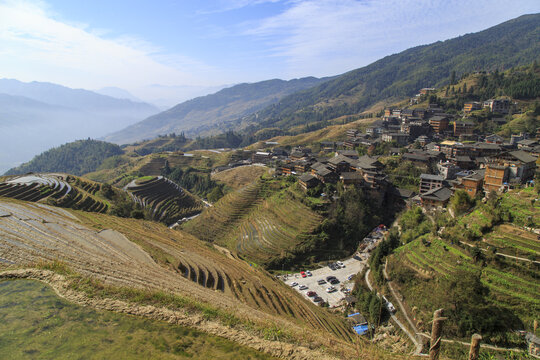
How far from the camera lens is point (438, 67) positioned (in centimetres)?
14088

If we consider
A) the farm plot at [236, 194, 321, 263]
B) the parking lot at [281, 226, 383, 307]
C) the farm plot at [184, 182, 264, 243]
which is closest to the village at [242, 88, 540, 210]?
the farm plot at [236, 194, 321, 263]

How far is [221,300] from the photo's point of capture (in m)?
10.6

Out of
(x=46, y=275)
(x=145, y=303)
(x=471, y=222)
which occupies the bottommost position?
(x=471, y=222)

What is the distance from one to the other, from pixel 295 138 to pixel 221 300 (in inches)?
3206

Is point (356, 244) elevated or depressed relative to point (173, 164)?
depressed

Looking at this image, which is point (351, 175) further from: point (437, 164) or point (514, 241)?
point (514, 241)

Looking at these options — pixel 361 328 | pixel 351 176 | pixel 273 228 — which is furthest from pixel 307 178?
pixel 361 328

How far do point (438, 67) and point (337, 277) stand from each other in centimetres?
15349

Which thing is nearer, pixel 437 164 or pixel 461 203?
pixel 461 203

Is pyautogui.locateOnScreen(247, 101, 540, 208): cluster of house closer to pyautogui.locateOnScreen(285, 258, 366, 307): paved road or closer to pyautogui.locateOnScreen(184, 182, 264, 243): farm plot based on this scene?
pyautogui.locateOnScreen(184, 182, 264, 243): farm plot

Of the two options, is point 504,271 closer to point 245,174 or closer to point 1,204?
point 1,204

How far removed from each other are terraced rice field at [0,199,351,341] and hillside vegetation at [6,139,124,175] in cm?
9818

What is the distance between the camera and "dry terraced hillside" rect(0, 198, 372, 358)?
10.3 meters

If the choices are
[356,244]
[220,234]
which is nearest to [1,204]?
[220,234]
